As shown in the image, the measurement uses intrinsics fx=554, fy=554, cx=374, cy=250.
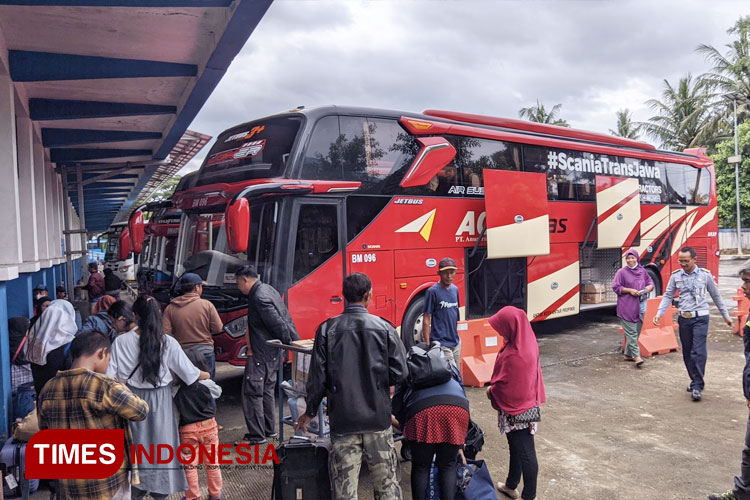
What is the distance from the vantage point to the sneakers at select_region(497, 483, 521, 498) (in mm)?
4516

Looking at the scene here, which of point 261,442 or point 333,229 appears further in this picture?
point 333,229

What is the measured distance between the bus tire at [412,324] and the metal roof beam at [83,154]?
8.46 m

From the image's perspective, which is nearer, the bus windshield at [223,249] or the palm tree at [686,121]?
the bus windshield at [223,249]

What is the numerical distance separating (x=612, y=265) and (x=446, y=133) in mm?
5221

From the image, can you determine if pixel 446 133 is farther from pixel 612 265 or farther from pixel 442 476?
pixel 442 476

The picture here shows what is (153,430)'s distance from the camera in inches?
156

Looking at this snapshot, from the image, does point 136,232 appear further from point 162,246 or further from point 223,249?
point 162,246

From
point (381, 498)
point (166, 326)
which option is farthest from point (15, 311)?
point (381, 498)

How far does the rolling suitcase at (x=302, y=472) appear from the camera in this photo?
3.70 metres

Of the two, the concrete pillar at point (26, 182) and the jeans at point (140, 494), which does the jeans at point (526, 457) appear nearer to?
the jeans at point (140, 494)

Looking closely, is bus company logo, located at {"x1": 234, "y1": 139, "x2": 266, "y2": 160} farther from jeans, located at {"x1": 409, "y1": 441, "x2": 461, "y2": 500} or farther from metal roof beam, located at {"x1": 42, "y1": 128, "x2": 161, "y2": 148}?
jeans, located at {"x1": 409, "y1": 441, "x2": 461, "y2": 500}

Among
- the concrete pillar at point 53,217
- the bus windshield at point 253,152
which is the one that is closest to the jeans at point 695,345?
the bus windshield at point 253,152

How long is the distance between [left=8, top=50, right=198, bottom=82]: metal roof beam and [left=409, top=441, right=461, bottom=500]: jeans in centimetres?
599

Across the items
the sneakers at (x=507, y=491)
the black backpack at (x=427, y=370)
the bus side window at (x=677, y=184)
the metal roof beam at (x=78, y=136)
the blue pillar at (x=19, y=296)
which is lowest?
the sneakers at (x=507, y=491)
